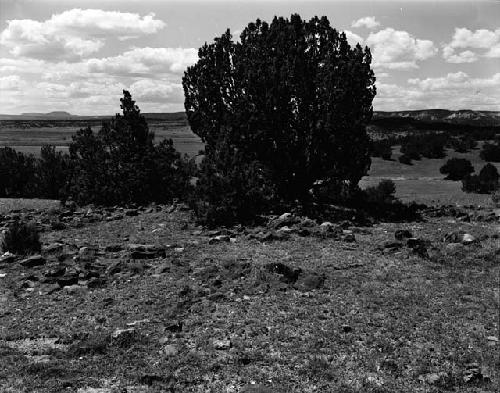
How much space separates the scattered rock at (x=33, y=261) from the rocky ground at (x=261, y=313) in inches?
1.7

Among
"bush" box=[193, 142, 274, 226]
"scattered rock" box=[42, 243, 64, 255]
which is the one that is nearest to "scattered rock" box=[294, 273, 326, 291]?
"bush" box=[193, 142, 274, 226]

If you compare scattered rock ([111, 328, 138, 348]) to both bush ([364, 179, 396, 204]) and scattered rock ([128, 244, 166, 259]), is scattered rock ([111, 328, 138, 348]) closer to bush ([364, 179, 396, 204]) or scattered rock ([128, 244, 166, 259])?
scattered rock ([128, 244, 166, 259])

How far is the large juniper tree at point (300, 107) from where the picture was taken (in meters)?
21.5

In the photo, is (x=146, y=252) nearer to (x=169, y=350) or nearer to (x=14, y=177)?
(x=169, y=350)

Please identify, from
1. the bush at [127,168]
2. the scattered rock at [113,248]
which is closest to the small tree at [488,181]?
the bush at [127,168]

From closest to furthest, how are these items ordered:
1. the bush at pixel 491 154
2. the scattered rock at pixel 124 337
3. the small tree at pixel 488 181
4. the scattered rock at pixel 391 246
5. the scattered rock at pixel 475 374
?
the scattered rock at pixel 475 374
the scattered rock at pixel 124 337
the scattered rock at pixel 391 246
the small tree at pixel 488 181
the bush at pixel 491 154

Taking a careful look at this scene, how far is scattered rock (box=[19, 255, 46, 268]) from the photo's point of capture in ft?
48.7

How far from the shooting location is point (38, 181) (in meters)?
37.2

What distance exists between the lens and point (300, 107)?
2242 centimetres

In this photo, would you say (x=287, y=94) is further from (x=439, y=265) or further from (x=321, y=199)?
(x=439, y=265)

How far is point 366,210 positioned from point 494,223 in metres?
5.93

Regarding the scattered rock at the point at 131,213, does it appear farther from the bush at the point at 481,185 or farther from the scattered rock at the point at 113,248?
the bush at the point at 481,185

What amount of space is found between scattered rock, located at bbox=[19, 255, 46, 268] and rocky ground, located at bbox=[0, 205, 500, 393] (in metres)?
0.04

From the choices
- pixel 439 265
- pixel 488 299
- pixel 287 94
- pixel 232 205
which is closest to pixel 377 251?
pixel 439 265
